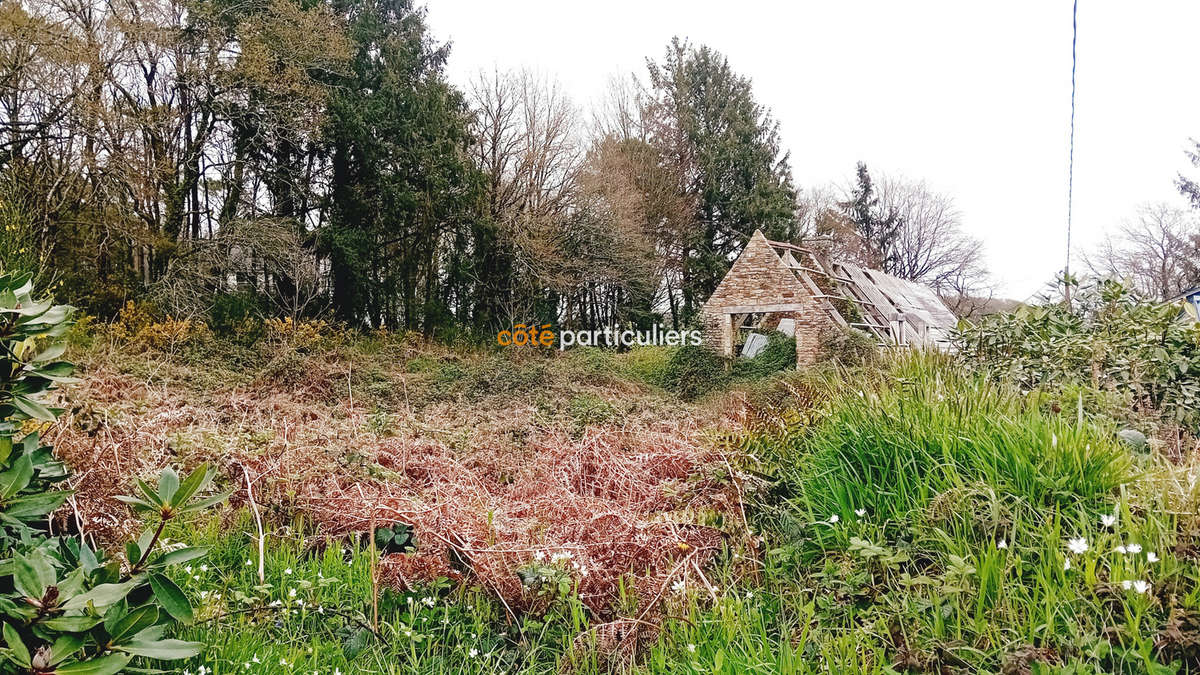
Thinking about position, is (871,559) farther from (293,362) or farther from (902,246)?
(902,246)

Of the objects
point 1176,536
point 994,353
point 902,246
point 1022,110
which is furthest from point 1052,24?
point 902,246

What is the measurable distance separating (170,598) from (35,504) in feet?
0.92

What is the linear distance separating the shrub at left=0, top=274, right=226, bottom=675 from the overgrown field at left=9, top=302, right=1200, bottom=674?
31 cm

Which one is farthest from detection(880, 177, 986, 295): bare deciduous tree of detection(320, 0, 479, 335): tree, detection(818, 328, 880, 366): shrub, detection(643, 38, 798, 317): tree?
detection(320, 0, 479, 335): tree

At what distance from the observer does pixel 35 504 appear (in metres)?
1.03

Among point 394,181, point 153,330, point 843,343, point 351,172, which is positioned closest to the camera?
point 153,330

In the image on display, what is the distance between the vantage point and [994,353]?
4.29m

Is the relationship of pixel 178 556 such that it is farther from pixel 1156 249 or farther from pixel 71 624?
pixel 1156 249

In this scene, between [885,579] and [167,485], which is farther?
[885,579]

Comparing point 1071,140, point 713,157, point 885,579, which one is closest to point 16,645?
point 885,579

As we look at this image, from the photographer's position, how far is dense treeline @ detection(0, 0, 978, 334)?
902cm

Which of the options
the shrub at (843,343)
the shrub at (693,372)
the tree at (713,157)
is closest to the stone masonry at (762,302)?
the shrub at (843,343)

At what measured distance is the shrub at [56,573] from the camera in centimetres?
86

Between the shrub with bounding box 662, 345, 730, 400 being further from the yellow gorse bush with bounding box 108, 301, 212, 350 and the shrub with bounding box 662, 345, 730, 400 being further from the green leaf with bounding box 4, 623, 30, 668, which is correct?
the green leaf with bounding box 4, 623, 30, 668
